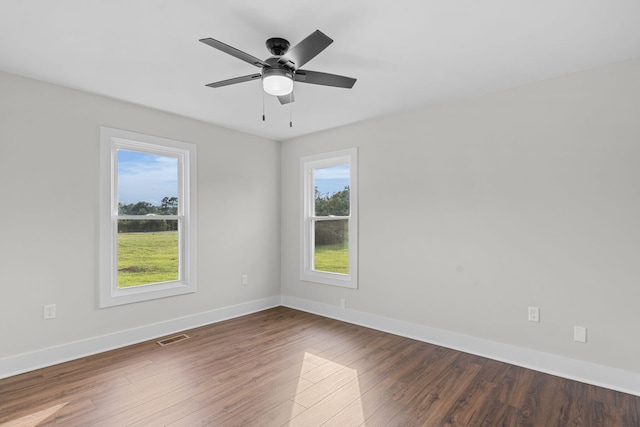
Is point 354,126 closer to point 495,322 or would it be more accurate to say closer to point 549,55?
point 549,55

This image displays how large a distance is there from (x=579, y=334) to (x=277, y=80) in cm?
309

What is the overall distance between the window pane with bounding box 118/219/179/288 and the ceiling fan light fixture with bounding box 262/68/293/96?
240 centimetres

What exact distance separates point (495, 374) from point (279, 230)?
3335 millimetres

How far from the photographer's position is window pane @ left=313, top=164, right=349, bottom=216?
4.48m

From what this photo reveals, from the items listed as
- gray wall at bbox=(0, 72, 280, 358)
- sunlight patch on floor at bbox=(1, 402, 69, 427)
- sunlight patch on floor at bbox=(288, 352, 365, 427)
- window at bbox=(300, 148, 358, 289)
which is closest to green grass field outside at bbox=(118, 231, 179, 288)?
gray wall at bbox=(0, 72, 280, 358)

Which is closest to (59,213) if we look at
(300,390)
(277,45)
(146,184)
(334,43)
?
(146,184)

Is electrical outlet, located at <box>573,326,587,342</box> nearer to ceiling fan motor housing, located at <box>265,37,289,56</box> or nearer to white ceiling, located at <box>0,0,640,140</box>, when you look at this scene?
white ceiling, located at <box>0,0,640,140</box>

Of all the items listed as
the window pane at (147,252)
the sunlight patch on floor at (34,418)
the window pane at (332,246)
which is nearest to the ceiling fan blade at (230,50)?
the window pane at (147,252)

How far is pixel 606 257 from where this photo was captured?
265 cm

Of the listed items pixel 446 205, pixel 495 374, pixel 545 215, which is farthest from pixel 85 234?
pixel 545 215

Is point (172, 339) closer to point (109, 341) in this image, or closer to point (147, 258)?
point (109, 341)

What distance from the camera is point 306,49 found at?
6.45ft

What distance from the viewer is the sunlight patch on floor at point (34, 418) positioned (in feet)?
7.01

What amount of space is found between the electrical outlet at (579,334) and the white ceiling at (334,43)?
212cm
